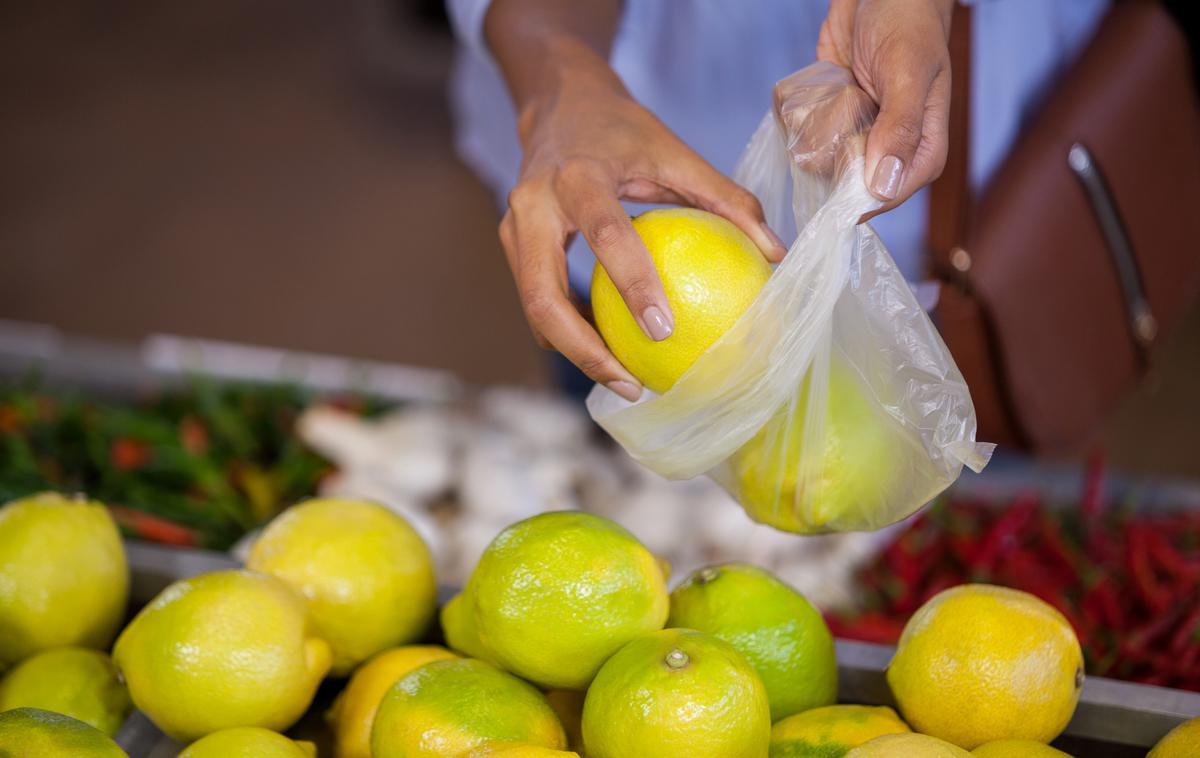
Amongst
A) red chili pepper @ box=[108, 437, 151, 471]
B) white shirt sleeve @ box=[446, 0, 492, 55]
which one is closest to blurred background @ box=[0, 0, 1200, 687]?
red chili pepper @ box=[108, 437, 151, 471]

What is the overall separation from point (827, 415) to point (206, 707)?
1.74 ft

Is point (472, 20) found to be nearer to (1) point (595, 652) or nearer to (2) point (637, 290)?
(2) point (637, 290)

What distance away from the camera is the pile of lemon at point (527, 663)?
78cm

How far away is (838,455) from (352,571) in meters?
0.42

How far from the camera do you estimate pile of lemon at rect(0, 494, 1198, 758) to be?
780 millimetres

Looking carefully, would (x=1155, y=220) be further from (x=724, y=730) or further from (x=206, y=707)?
(x=206, y=707)

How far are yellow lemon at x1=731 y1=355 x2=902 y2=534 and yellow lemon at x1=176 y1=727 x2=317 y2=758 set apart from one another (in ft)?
1.41

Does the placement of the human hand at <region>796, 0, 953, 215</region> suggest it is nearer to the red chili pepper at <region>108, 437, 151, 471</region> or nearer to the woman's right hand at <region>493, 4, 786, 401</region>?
the woman's right hand at <region>493, 4, 786, 401</region>

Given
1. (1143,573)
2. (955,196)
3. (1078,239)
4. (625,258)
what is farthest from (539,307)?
(1143,573)

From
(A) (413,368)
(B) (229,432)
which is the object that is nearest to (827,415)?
(B) (229,432)

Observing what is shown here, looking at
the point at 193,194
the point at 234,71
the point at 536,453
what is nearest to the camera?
the point at 536,453

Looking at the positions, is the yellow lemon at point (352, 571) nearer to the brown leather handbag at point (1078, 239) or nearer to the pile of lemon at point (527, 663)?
the pile of lemon at point (527, 663)

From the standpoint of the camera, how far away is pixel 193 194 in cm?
409

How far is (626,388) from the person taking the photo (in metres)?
0.92
